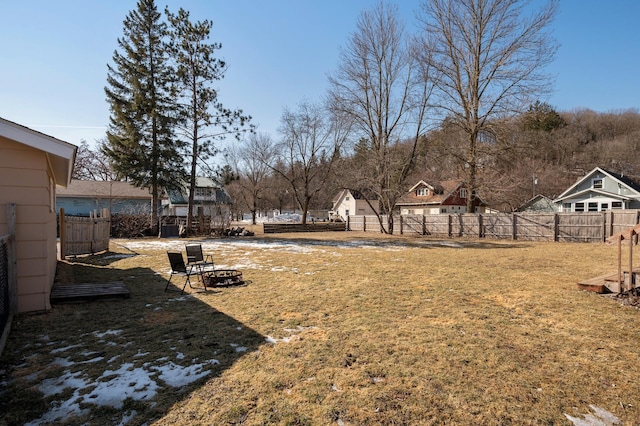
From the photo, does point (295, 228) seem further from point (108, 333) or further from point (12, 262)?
point (108, 333)

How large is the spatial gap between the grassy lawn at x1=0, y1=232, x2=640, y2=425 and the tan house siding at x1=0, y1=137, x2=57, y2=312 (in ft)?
1.45

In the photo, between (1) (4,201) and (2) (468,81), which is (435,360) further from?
(2) (468,81)

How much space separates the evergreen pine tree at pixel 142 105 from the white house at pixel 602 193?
3451 centimetres

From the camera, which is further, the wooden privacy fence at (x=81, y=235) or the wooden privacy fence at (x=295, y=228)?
the wooden privacy fence at (x=295, y=228)

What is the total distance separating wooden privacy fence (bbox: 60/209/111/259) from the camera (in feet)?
37.9

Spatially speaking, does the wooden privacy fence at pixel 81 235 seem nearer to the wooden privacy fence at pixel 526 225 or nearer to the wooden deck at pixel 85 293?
the wooden deck at pixel 85 293

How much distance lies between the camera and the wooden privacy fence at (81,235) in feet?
37.9

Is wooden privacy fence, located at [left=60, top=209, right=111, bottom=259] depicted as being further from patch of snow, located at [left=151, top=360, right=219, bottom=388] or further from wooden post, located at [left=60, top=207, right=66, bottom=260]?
patch of snow, located at [left=151, top=360, right=219, bottom=388]

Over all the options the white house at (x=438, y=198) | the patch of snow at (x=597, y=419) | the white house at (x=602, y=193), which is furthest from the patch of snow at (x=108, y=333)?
the white house at (x=602, y=193)

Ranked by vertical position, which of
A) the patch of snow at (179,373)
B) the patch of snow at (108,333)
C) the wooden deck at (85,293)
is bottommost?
the patch of snow at (108,333)

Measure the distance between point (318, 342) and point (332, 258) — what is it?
7.69 metres

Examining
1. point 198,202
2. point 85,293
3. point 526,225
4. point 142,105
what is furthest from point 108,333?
point 198,202

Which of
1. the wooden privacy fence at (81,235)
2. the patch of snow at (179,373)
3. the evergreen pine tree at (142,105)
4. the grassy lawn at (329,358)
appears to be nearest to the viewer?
the grassy lawn at (329,358)

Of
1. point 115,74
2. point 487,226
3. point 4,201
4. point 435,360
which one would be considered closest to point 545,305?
point 435,360
